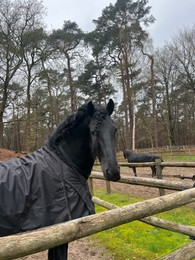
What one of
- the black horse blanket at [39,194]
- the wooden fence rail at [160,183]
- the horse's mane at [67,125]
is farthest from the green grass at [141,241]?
the horse's mane at [67,125]

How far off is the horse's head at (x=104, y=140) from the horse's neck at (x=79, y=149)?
0.15 metres

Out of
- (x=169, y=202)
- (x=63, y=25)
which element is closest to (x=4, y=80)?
(x=63, y=25)

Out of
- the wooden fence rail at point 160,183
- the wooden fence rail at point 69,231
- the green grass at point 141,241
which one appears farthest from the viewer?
the wooden fence rail at point 160,183

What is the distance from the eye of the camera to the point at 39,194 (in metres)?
2.39

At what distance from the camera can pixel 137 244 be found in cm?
416

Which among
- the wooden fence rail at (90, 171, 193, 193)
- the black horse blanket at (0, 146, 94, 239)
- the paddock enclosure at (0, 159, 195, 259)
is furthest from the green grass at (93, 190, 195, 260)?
the black horse blanket at (0, 146, 94, 239)

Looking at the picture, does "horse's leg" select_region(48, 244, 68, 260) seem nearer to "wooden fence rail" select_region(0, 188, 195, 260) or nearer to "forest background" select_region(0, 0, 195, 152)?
"wooden fence rail" select_region(0, 188, 195, 260)

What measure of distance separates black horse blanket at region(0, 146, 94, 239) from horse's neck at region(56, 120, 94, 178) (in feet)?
0.40

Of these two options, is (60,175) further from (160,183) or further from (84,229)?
(160,183)

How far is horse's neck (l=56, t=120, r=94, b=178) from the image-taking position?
276 centimetres

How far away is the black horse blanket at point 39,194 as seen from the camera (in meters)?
2.29

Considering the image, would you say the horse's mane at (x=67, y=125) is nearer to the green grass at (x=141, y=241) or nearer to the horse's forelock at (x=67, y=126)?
the horse's forelock at (x=67, y=126)

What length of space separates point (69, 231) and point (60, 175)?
0.97 meters

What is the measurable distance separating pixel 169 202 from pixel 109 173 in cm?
58
